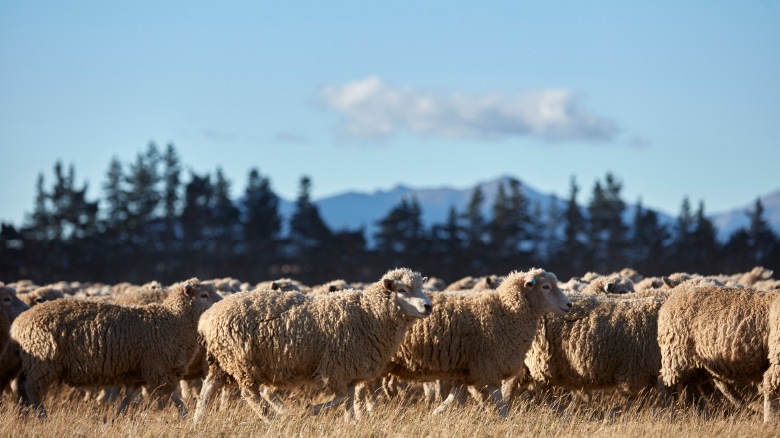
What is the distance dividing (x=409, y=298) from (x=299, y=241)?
133ft

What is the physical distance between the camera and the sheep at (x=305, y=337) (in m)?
12.4

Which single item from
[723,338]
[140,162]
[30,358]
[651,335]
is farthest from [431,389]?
[140,162]

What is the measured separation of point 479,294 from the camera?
46.8ft

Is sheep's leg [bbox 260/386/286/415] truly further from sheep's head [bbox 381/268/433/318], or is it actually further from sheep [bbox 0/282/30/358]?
sheep [bbox 0/282/30/358]

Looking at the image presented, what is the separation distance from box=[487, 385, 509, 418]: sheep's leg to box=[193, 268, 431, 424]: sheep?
4.84 ft

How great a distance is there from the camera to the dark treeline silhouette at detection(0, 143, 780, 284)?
164ft

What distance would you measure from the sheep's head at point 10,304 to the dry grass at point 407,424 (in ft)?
7.33

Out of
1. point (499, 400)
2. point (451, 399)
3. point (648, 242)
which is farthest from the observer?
point (648, 242)

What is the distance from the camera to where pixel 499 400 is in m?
13.0

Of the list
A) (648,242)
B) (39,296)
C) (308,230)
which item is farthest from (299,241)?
(39,296)

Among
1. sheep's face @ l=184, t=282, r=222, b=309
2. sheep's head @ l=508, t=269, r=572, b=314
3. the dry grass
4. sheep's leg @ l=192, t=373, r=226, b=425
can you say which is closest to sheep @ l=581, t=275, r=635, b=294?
sheep's head @ l=508, t=269, r=572, b=314

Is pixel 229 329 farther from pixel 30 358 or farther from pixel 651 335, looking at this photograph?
pixel 651 335

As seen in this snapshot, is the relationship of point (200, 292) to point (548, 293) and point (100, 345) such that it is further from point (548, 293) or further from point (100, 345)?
point (548, 293)

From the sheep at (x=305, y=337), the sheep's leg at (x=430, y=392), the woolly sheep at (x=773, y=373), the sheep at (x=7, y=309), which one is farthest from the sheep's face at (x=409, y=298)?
the sheep at (x=7, y=309)
